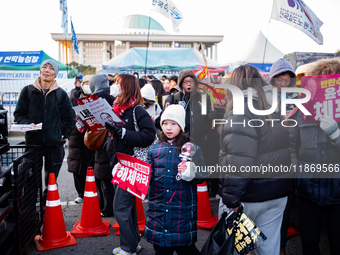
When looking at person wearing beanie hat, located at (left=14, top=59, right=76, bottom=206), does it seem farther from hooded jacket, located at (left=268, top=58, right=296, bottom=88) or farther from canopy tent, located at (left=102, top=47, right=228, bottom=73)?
canopy tent, located at (left=102, top=47, right=228, bottom=73)

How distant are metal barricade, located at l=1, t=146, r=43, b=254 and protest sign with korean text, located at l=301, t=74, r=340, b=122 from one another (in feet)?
8.52

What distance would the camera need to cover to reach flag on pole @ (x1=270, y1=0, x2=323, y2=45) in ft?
23.5

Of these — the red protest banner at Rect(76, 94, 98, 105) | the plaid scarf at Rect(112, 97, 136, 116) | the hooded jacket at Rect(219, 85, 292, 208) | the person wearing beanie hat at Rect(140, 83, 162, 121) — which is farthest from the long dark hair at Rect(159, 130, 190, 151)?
the person wearing beanie hat at Rect(140, 83, 162, 121)

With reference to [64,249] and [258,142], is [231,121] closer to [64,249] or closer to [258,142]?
[258,142]

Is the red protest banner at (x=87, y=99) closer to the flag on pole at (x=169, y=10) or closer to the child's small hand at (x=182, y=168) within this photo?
the child's small hand at (x=182, y=168)

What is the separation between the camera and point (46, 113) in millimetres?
4199

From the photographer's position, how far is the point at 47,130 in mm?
4176

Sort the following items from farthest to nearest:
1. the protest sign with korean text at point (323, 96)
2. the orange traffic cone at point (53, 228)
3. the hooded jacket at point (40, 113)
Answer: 1. the hooded jacket at point (40, 113)
2. the orange traffic cone at point (53, 228)
3. the protest sign with korean text at point (323, 96)

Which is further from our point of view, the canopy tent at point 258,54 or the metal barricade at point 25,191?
the canopy tent at point 258,54

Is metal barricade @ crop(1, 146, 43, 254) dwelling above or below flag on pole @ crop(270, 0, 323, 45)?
below

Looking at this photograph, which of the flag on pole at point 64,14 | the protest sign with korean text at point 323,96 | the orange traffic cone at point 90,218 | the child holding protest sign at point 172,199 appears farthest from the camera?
the flag on pole at point 64,14

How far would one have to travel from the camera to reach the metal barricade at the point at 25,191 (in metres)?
2.86

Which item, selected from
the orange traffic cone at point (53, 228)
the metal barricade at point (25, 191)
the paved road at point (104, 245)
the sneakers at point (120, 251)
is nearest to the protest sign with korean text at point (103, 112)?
the metal barricade at point (25, 191)

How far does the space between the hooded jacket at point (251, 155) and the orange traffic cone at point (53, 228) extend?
7.14 ft
